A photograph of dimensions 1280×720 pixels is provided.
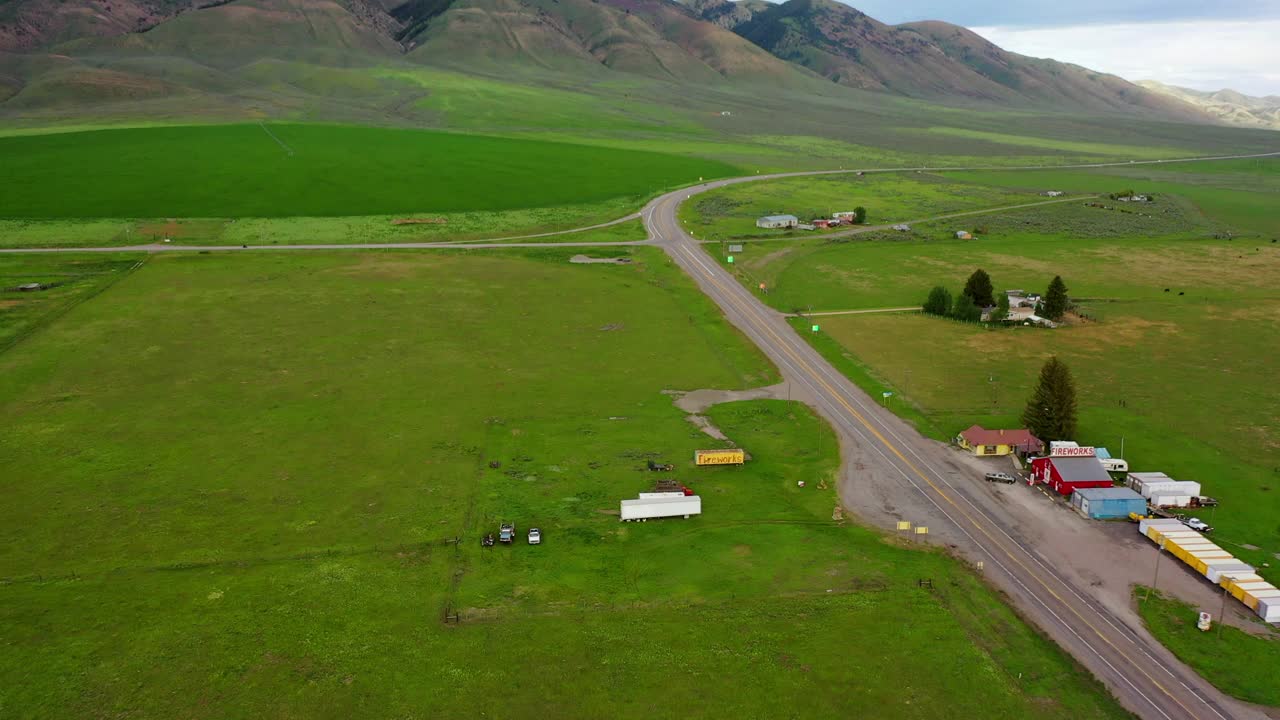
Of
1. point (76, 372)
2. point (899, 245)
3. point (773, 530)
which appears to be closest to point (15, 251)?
point (76, 372)

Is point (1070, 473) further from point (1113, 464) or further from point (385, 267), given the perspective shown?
point (385, 267)

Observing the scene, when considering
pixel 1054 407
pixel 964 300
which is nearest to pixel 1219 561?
pixel 1054 407

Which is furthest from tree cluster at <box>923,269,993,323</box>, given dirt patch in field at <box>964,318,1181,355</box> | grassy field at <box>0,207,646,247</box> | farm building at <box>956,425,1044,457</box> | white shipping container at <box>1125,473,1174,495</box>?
grassy field at <box>0,207,646,247</box>

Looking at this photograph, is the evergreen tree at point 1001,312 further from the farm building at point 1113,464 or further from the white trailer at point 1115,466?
the white trailer at point 1115,466

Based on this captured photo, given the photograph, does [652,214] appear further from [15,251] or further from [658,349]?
[15,251]

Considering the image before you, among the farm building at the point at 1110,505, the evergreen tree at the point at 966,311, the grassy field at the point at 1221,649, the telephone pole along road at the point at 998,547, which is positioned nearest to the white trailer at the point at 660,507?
the telephone pole along road at the point at 998,547
